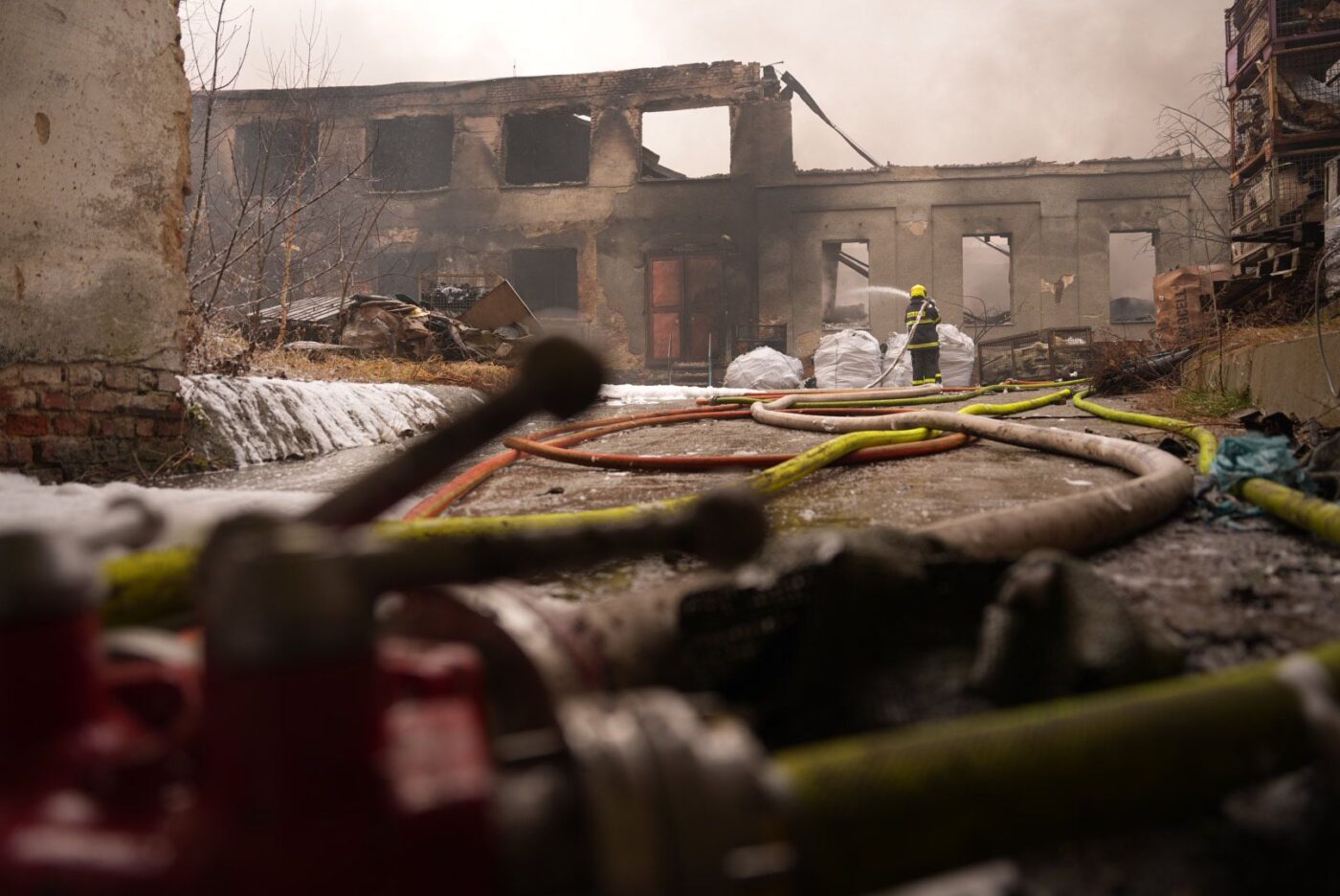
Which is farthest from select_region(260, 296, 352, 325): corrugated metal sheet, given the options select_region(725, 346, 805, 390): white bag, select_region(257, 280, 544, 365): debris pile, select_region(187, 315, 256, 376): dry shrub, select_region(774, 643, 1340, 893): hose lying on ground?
select_region(774, 643, 1340, 893): hose lying on ground

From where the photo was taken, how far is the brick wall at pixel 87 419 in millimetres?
3070

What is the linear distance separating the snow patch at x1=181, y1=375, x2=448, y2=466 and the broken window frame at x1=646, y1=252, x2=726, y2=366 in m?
14.0

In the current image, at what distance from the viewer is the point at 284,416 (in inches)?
170

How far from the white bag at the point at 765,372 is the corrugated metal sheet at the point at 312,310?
6188 millimetres

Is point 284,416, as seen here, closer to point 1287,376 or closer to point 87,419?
point 87,419

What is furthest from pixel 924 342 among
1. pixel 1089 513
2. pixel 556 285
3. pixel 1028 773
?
pixel 556 285

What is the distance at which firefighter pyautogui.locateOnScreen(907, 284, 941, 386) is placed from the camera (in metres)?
11.1

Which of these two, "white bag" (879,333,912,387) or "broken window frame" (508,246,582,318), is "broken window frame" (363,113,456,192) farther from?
"white bag" (879,333,912,387)

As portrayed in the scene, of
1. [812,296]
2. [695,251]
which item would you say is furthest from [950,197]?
[695,251]

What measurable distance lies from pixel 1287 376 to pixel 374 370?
7.07 m

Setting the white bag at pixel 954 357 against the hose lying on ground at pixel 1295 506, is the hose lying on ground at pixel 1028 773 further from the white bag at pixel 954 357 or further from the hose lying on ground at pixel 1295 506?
the white bag at pixel 954 357

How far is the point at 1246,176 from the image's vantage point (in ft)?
38.3

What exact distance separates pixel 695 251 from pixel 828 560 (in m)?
19.0

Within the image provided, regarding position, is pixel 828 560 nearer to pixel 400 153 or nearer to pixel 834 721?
pixel 834 721
